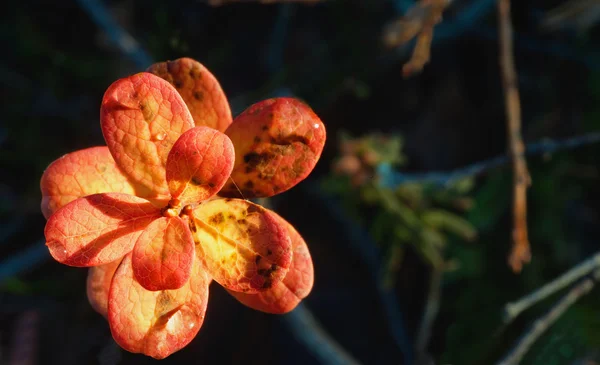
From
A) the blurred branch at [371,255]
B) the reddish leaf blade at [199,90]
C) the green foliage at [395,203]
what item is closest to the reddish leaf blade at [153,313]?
the reddish leaf blade at [199,90]

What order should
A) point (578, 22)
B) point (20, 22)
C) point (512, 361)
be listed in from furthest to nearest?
point (578, 22)
point (20, 22)
point (512, 361)

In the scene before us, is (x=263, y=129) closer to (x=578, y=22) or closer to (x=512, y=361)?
(x=512, y=361)

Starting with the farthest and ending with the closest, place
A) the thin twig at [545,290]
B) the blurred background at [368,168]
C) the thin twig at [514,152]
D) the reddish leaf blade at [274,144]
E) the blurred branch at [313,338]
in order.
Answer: the blurred background at [368,168] < the blurred branch at [313,338] < the thin twig at [514,152] < the thin twig at [545,290] < the reddish leaf blade at [274,144]

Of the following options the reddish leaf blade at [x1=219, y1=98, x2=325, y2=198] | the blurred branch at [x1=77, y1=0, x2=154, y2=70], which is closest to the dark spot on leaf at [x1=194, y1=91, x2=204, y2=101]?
the reddish leaf blade at [x1=219, y1=98, x2=325, y2=198]

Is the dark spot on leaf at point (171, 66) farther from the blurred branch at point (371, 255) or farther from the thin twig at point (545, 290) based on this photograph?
the blurred branch at point (371, 255)

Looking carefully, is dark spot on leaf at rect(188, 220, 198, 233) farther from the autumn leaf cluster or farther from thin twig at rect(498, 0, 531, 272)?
thin twig at rect(498, 0, 531, 272)

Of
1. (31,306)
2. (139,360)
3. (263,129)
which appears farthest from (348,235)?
(263,129)
